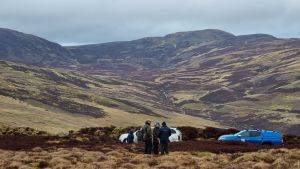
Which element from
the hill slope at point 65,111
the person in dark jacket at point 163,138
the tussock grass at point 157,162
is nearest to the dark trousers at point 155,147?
the person in dark jacket at point 163,138

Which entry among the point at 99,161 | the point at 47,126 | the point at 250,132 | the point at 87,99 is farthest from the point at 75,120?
the point at 99,161

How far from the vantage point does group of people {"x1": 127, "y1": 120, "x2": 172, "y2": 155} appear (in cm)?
3697

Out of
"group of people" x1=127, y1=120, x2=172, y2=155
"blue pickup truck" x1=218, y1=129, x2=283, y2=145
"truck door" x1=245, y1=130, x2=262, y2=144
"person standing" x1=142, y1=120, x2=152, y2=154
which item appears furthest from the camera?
"truck door" x1=245, y1=130, x2=262, y2=144

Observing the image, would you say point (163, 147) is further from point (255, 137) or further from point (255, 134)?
point (255, 134)

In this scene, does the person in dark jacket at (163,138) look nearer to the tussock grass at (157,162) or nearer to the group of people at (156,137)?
the group of people at (156,137)

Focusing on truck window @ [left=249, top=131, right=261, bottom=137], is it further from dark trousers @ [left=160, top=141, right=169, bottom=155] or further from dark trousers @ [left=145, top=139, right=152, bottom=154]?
dark trousers @ [left=145, top=139, right=152, bottom=154]

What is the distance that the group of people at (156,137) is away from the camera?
36969 mm

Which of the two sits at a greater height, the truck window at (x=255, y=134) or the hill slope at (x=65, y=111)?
the hill slope at (x=65, y=111)

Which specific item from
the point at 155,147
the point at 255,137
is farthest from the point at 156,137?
the point at 255,137

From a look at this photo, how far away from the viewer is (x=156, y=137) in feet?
122

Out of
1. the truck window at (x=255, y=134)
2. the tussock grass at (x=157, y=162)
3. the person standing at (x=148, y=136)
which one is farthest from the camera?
the truck window at (x=255, y=134)

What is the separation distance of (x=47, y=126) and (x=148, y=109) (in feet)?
268

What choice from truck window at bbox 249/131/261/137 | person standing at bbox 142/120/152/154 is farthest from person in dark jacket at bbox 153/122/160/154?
truck window at bbox 249/131/261/137

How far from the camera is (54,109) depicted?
15450cm
